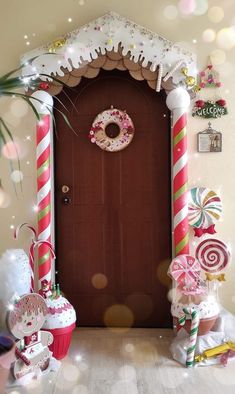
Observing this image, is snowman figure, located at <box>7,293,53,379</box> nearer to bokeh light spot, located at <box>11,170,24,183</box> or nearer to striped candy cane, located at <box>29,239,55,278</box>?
striped candy cane, located at <box>29,239,55,278</box>

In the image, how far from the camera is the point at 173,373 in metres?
2.34

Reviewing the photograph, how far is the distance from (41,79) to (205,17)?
1434 millimetres

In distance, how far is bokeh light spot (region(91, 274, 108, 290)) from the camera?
317 centimetres

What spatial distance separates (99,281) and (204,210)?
1.09 meters

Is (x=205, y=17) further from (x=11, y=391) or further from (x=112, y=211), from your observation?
(x=11, y=391)

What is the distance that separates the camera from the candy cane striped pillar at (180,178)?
284cm

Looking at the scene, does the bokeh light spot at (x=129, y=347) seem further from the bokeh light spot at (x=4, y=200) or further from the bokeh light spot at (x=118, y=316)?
the bokeh light spot at (x=4, y=200)

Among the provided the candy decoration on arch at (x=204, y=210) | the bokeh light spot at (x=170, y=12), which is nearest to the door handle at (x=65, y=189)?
the candy decoration on arch at (x=204, y=210)

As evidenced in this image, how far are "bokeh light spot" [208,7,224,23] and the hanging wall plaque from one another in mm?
855

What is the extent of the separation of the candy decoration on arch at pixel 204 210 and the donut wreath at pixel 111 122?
0.75m

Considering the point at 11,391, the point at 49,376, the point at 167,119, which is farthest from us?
the point at 167,119

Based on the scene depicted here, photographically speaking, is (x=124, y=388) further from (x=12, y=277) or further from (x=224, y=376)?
(x=12, y=277)

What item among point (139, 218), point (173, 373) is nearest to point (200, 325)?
point (173, 373)

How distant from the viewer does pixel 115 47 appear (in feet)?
9.29
